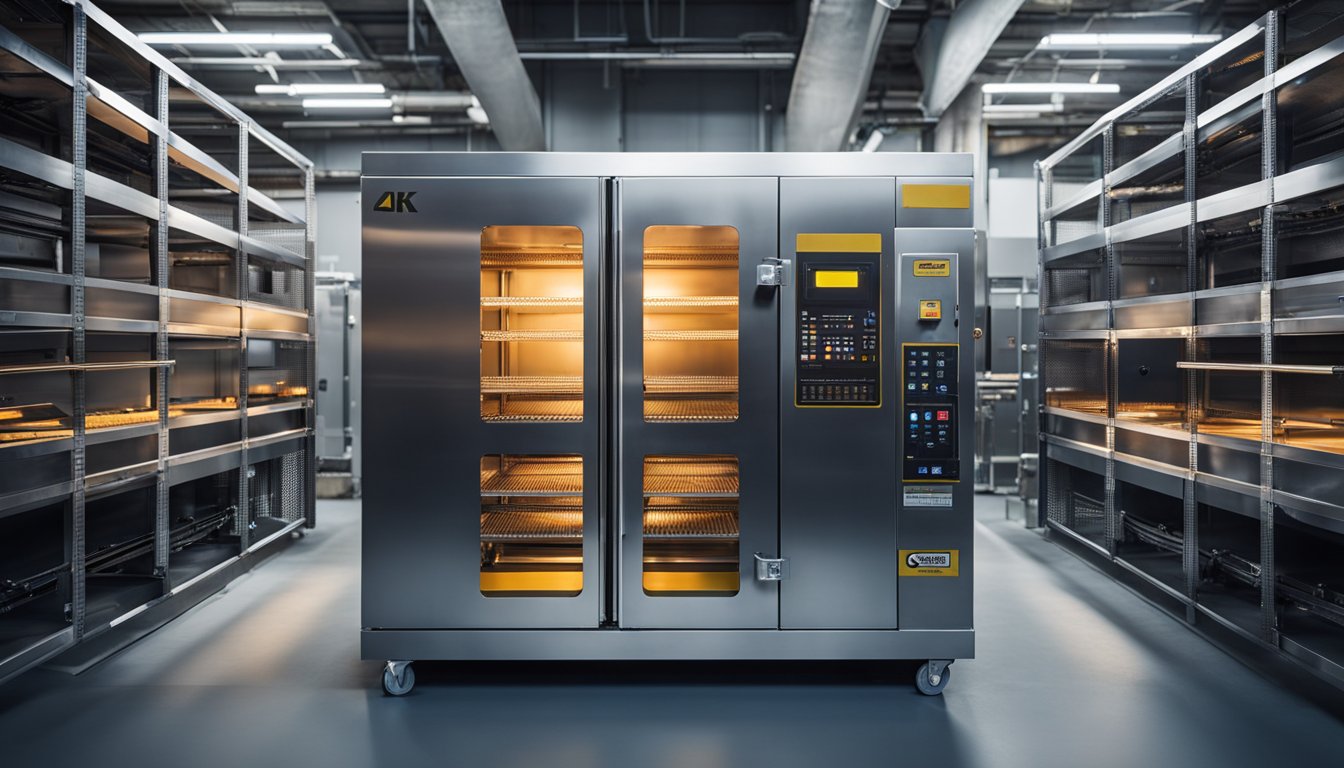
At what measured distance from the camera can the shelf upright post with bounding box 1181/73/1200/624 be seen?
3621 mm

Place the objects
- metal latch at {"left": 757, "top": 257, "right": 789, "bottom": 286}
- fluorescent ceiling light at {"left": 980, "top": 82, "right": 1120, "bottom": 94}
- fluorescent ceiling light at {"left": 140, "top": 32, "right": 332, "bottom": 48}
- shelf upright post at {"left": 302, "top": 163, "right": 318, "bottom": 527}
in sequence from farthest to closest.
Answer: fluorescent ceiling light at {"left": 980, "top": 82, "right": 1120, "bottom": 94}
shelf upright post at {"left": 302, "top": 163, "right": 318, "bottom": 527}
fluorescent ceiling light at {"left": 140, "top": 32, "right": 332, "bottom": 48}
metal latch at {"left": 757, "top": 257, "right": 789, "bottom": 286}

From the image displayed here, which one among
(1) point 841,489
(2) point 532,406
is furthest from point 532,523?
(1) point 841,489

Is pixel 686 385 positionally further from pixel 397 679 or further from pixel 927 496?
pixel 397 679

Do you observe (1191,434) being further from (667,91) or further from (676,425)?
(667,91)

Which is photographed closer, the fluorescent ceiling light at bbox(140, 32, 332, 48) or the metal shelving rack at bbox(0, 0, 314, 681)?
the metal shelving rack at bbox(0, 0, 314, 681)

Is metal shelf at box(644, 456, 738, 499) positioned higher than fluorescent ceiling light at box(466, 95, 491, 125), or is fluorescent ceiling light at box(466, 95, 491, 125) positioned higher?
fluorescent ceiling light at box(466, 95, 491, 125)

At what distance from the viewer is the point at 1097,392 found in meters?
4.89

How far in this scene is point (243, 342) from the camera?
185 inches

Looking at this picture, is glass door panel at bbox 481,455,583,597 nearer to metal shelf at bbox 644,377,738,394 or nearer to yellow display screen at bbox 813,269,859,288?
metal shelf at bbox 644,377,738,394

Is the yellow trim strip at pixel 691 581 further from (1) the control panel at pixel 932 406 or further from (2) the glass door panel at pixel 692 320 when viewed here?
(1) the control panel at pixel 932 406

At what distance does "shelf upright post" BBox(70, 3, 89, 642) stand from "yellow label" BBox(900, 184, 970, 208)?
3.71 m

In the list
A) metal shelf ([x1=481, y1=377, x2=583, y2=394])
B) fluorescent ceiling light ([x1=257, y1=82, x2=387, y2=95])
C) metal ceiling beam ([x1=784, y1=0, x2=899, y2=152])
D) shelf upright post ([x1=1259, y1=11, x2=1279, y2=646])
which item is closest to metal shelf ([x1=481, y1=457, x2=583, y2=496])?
metal shelf ([x1=481, y1=377, x2=583, y2=394])

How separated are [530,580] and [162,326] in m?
2.53

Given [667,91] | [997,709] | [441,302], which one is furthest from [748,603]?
[667,91]
